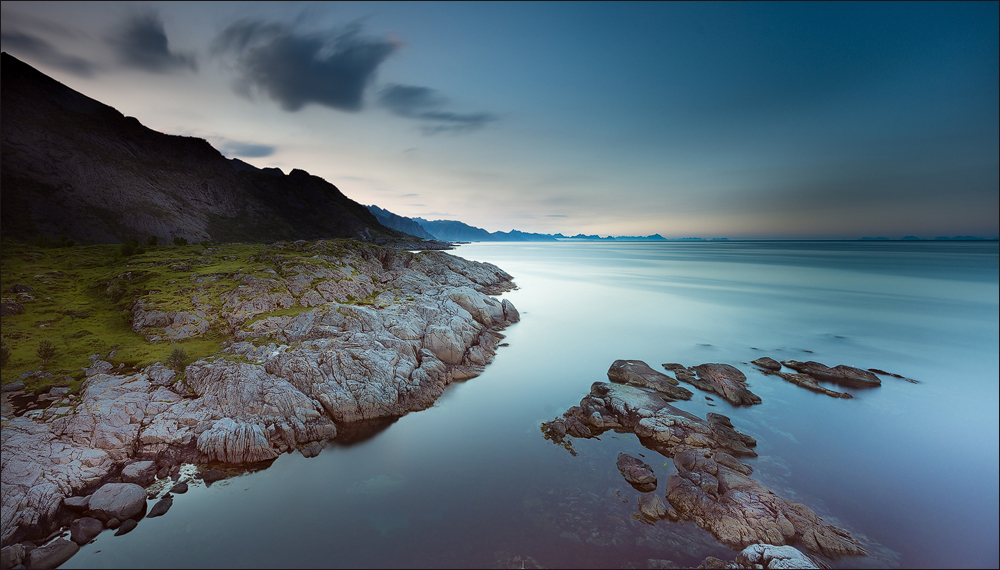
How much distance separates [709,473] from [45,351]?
35321 mm

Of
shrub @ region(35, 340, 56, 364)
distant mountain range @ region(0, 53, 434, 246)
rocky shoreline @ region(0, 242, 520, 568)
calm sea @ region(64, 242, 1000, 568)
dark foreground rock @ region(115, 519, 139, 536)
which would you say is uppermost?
distant mountain range @ region(0, 53, 434, 246)

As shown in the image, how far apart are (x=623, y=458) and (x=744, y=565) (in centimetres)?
584

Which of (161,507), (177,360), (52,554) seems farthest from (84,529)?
(177,360)

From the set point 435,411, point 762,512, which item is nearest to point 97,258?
point 435,411

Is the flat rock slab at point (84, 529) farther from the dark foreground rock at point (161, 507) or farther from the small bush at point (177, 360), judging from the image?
the small bush at point (177, 360)

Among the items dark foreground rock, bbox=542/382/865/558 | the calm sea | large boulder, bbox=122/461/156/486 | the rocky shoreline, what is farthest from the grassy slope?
dark foreground rock, bbox=542/382/865/558

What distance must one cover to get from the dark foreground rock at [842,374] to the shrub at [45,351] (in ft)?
168

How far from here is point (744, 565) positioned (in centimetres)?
1114

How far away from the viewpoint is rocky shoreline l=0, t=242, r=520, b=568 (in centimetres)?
1295

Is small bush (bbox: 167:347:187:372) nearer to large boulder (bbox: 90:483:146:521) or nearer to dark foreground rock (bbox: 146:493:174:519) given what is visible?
large boulder (bbox: 90:483:146:521)

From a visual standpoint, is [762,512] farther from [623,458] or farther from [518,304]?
[518,304]

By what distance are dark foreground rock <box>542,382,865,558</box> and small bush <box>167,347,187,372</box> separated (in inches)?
860

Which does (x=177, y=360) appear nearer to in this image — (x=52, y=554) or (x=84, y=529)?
(x=84, y=529)

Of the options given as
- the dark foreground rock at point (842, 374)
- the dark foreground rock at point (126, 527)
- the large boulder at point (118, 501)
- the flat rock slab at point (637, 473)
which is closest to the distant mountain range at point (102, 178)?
the large boulder at point (118, 501)
